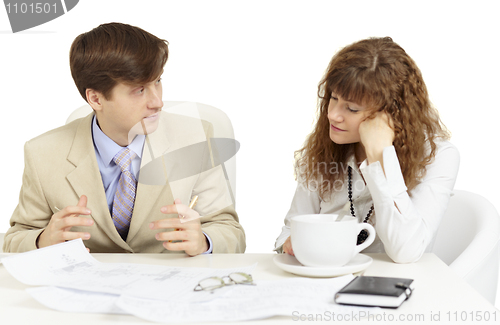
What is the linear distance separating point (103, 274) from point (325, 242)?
0.46 metres

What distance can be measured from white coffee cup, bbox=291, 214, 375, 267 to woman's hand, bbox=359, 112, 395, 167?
32cm

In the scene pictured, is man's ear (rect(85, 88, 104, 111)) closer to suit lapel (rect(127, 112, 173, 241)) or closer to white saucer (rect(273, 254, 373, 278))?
suit lapel (rect(127, 112, 173, 241))

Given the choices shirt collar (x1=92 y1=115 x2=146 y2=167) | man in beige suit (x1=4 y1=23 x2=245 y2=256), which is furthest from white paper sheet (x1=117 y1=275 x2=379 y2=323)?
shirt collar (x1=92 y1=115 x2=146 y2=167)

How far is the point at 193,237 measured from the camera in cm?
121

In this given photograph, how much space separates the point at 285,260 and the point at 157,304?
365 mm

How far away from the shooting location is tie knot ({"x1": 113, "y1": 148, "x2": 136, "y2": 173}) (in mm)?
1468

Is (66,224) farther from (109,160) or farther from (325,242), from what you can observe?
(325,242)

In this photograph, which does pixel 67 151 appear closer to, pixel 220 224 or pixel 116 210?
pixel 116 210

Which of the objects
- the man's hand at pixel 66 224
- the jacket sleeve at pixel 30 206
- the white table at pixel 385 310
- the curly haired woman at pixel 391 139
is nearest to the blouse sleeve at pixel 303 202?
the curly haired woman at pixel 391 139

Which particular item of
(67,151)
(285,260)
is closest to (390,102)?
(285,260)

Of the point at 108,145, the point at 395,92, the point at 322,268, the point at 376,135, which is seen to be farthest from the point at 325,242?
the point at 108,145

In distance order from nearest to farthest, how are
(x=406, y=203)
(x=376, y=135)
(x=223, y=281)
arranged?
(x=223, y=281)
(x=406, y=203)
(x=376, y=135)

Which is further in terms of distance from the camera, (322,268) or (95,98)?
(95,98)

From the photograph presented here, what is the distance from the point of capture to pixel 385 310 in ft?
2.57
